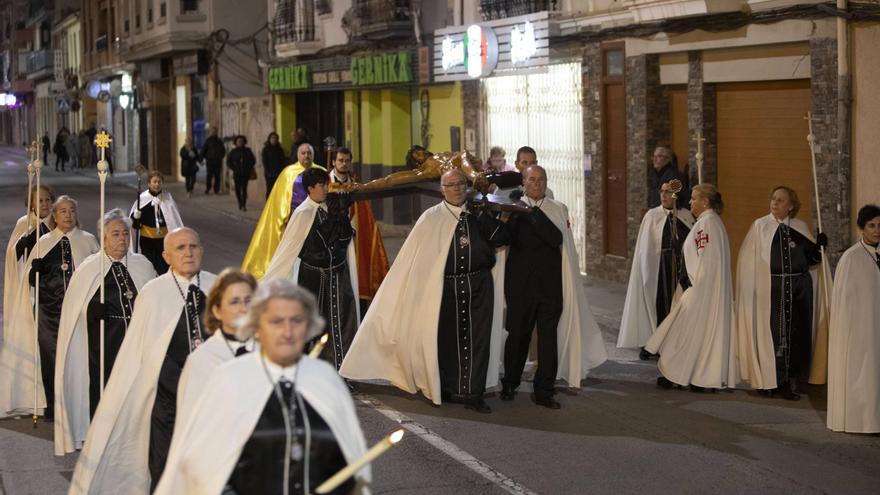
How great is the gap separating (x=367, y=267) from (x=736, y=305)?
3.35 m

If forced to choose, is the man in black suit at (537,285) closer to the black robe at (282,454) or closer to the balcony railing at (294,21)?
the black robe at (282,454)

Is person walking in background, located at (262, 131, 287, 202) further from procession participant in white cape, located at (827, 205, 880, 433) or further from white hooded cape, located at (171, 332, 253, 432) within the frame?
white hooded cape, located at (171, 332, 253, 432)

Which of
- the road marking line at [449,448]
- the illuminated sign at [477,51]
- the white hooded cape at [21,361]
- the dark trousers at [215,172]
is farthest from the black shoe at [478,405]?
the dark trousers at [215,172]

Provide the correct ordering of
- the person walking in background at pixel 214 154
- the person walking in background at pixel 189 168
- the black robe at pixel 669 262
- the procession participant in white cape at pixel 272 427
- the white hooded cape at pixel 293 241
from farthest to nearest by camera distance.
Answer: the person walking in background at pixel 189 168
the person walking in background at pixel 214 154
the black robe at pixel 669 262
the white hooded cape at pixel 293 241
the procession participant in white cape at pixel 272 427

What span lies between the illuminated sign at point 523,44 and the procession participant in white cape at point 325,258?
27.6ft

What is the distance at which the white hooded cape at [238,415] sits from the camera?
5.04 metres

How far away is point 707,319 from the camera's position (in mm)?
11633

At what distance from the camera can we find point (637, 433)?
10219 mm

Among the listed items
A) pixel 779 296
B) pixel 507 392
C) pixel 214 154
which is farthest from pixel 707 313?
pixel 214 154

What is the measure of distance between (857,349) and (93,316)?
201 inches

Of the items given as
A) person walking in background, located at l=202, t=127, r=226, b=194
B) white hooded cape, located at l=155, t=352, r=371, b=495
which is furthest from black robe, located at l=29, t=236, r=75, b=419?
person walking in background, located at l=202, t=127, r=226, b=194

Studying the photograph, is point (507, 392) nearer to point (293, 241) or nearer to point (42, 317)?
point (293, 241)

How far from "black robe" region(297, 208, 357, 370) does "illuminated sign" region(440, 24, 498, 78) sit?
9615mm

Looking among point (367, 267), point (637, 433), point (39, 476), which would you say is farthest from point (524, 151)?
point (39, 476)
